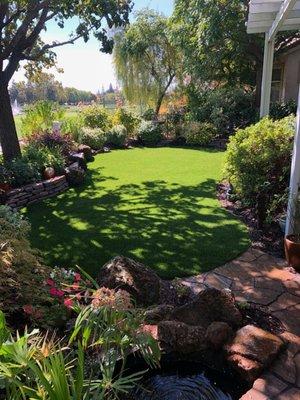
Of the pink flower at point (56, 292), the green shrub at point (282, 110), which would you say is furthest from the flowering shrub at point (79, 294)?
the green shrub at point (282, 110)

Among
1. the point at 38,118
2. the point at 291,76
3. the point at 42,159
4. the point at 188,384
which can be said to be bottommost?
the point at 188,384

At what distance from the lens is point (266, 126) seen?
5.48m

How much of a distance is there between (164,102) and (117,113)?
31.9 ft

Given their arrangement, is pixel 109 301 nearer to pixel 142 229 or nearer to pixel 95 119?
pixel 142 229

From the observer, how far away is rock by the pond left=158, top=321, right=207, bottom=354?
2893mm

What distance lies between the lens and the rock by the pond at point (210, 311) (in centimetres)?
316

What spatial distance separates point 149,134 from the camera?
14.0 metres

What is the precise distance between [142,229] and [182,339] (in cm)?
284

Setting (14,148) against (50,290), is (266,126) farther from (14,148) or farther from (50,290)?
(14,148)

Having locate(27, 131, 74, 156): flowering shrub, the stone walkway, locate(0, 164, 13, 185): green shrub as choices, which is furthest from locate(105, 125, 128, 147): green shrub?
the stone walkway

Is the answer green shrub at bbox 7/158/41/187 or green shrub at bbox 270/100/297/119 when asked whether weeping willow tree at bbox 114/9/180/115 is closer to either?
green shrub at bbox 270/100/297/119

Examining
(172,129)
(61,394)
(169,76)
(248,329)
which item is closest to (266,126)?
(248,329)

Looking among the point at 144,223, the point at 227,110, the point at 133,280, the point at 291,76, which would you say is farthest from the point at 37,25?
the point at 291,76

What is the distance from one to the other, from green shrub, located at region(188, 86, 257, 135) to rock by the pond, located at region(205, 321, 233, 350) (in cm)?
1184
